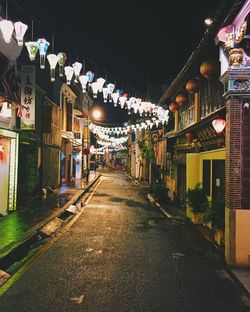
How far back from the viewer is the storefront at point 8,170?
16.9m

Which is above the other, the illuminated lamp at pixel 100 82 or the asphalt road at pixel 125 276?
the illuminated lamp at pixel 100 82

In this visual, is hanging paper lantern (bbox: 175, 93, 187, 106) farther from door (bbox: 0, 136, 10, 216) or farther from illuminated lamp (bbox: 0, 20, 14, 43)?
illuminated lamp (bbox: 0, 20, 14, 43)

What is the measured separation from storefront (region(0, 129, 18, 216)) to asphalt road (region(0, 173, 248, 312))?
3933 millimetres

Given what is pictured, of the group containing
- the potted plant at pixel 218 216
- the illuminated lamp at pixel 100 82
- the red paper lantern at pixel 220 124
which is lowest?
the potted plant at pixel 218 216

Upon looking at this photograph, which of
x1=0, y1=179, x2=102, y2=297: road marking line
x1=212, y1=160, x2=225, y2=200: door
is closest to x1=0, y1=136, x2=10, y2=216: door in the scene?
x1=0, y1=179, x2=102, y2=297: road marking line

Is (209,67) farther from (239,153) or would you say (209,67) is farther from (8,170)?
(8,170)

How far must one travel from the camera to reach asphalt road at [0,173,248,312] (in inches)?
285

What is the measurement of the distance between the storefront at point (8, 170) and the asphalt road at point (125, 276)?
3.93 meters

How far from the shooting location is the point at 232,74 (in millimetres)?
10312

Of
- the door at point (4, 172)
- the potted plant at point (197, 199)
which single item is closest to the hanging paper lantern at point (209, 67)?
the potted plant at point (197, 199)

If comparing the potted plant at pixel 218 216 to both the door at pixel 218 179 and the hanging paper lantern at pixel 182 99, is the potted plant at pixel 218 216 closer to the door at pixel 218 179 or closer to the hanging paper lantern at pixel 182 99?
the door at pixel 218 179

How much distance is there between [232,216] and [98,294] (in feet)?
14.6

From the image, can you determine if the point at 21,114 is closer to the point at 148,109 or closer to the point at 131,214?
the point at 131,214

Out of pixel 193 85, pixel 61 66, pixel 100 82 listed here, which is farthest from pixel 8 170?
pixel 193 85
